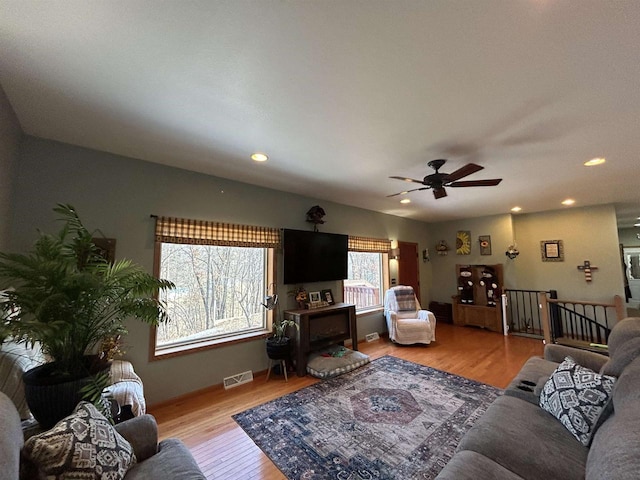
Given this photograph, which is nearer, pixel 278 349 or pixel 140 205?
pixel 140 205

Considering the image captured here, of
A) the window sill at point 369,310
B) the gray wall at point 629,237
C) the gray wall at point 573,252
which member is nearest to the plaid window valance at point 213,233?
the window sill at point 369,310

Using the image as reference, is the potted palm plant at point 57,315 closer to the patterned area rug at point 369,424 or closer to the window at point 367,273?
the patterned area rug at point 369,424

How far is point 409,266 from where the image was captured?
6.41 meters

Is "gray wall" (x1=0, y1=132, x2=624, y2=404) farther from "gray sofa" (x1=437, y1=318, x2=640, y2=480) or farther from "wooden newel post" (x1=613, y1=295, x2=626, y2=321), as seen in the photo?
"gray sofa" (x1=437, y1=318, x2=640, y2=480)

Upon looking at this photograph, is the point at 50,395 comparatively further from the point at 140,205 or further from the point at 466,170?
the point at 466,170

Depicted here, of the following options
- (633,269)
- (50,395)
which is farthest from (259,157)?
(633,269)

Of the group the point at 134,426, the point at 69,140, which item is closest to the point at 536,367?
the point at 134,426

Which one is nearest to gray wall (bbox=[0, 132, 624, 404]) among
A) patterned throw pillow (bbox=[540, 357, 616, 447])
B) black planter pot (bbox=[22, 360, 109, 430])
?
black planter pot (bbox=[22, 360, 109, 430])

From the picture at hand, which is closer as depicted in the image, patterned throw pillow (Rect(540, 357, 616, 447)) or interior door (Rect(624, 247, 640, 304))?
patterned throw pillow (Rect(540, 357, 616, 447))

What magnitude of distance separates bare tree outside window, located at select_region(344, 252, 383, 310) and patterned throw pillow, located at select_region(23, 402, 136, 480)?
416cm

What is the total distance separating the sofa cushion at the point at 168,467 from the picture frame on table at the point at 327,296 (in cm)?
310

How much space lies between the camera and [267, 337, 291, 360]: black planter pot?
3.40 m

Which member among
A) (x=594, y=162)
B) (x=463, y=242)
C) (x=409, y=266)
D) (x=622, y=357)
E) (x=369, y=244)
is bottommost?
(x=622, y=357)

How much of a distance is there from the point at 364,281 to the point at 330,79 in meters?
4.50
